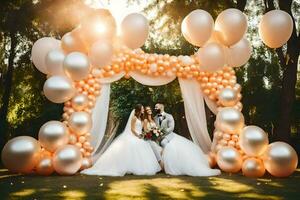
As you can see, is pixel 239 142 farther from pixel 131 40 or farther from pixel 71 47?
pixel 71 47

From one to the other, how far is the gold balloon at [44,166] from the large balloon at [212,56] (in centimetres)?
399

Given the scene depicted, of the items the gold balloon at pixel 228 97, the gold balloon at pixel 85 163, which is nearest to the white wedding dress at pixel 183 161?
the gold balloon at pixel 228 97

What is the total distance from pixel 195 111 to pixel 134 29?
2726 millimetres

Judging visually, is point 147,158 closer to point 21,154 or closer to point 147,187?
point 147,187

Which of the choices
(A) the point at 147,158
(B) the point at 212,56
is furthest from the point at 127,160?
(B) the point at 212,56

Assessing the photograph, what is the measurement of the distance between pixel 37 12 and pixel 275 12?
282 inches

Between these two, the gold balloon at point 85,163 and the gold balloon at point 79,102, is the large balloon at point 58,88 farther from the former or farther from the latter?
the gold balloon at point 85,163

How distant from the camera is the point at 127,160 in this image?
8.47 metres

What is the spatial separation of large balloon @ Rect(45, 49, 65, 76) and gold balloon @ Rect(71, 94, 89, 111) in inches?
25.3

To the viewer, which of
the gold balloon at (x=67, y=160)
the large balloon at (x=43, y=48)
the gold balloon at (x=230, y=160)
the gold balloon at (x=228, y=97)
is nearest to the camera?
the gold balloon at (x=67, y=160)

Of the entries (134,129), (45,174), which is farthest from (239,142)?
(45,174)

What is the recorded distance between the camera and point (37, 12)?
39.9 ft

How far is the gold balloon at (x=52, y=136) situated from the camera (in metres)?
8.11

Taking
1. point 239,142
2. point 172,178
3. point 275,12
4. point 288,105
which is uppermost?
point 275,12
